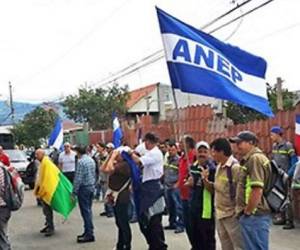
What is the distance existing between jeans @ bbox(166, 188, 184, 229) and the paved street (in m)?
0.40

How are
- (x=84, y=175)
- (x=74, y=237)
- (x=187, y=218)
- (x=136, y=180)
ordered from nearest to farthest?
(x=187, y=218), (x=136, y=180), (x=84, y=175), (x=74, y=237)

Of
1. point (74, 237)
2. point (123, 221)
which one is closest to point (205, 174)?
point (123, 221)

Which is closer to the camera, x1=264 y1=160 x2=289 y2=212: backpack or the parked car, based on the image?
x1=264 y1=160 x2=289 y2=212: backpack

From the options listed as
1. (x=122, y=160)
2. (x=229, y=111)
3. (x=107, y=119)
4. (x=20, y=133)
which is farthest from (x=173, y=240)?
(x=20, y=133)

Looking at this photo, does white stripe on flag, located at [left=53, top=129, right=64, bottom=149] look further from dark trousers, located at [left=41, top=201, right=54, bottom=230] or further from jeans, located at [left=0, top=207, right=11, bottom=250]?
jeans, located at [left=0, top=207, right=11, bottom=250]

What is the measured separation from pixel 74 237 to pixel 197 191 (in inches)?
168

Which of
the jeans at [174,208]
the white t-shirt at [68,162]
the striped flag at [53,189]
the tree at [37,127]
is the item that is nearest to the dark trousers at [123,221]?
the jeans at [174,208]

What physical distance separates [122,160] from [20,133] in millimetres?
46646

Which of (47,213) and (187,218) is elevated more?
(187,218)

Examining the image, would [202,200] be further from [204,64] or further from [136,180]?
[204,64]

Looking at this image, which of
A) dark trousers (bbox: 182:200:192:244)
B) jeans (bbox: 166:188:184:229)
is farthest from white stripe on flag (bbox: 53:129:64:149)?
dark trousers (bbox: 182:200:192:244)

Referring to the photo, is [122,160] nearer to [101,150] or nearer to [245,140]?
[245,140]

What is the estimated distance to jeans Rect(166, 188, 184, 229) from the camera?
35.2 feet

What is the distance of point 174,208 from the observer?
1091cm
